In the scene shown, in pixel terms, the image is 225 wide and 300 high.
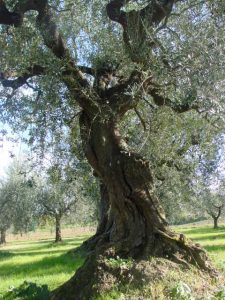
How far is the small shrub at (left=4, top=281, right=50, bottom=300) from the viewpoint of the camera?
9064 mm

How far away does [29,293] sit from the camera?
9.51 meters

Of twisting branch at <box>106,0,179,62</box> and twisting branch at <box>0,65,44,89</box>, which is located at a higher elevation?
twisting branch at <box>106,0,179,62</box>

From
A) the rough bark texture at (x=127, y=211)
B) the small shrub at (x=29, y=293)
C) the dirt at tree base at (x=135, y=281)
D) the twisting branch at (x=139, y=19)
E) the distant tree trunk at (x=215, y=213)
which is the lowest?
the small shrub at (x=29, y=293)

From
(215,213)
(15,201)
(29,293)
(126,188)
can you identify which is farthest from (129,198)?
(215,213)

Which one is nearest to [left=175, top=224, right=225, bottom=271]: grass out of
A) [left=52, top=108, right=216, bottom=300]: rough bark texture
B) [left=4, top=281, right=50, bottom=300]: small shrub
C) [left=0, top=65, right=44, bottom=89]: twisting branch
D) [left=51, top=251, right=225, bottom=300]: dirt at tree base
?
[left=52, top=108, right=216, bottom=300]: rough bark texture

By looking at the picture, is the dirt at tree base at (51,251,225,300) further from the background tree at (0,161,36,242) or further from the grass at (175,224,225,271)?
the background tree at (0,161,36,242)

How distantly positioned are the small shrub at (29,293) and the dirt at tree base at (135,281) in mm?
645

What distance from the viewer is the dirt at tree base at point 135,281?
7.54 m

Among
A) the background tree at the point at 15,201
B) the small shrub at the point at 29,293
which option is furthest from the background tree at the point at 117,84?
the background tree at the point at 15,201

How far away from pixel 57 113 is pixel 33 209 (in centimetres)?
4129

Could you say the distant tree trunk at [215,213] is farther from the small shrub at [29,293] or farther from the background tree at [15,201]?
the small shrub at [29,293]

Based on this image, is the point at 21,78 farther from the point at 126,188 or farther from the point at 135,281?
the point at 135,281

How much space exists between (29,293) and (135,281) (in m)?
2.78

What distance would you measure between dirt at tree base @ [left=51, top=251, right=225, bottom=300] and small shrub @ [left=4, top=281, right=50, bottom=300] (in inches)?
25.4
